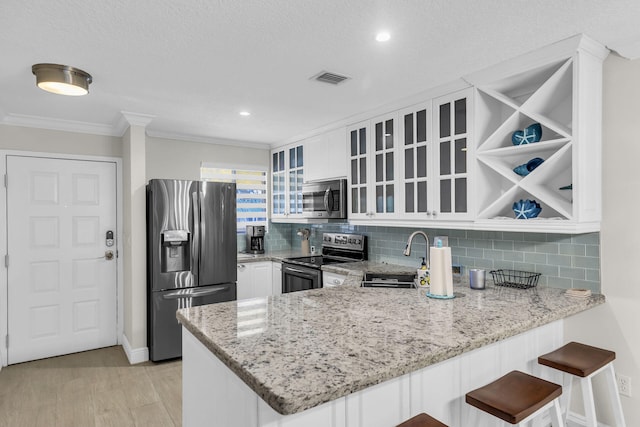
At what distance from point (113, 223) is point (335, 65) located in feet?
10.1

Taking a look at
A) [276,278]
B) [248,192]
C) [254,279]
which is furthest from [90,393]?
[248,192]

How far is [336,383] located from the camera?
1.08m

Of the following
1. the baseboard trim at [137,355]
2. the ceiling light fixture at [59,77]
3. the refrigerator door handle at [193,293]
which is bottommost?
the baseboard trim at [137,355]

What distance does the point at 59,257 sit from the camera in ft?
12.5

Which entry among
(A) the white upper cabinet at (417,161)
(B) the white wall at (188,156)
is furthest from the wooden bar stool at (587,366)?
(B) the white wall at (188,156)

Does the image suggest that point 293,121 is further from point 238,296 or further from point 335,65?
point 238,296

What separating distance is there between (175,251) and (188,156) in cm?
136

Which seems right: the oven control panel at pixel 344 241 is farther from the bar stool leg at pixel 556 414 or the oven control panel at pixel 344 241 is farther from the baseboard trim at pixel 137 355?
the bar stool leg at pixel 556 414

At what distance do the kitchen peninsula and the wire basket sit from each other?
0.23m

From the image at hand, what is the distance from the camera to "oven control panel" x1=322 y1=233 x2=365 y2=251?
13.2 feet

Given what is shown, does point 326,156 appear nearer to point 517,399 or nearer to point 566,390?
point 566,390

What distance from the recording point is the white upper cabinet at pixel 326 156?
12.4 feet

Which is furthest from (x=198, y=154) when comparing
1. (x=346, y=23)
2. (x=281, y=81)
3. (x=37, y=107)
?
(x=346, y=23)

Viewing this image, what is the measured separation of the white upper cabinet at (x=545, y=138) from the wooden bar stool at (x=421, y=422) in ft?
4.57
